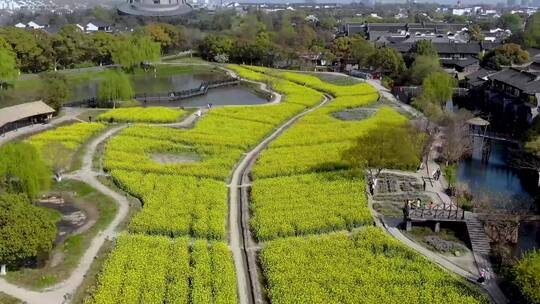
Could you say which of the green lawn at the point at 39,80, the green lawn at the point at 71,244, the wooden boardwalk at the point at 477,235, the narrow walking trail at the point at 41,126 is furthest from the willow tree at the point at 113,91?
the wooden boardwalk at the point at 477,235

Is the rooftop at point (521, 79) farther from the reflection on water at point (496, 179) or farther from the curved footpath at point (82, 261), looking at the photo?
the curved footpath at point (82, 261)

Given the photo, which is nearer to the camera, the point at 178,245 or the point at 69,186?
the point at 178,245

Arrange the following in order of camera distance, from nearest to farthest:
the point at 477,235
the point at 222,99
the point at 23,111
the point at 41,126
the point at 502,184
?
the point at 477,235
the point at 502,184
the point at 23,111
the point at 41,126
the point at 222,99

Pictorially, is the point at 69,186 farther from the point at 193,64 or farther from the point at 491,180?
the point at 193,64

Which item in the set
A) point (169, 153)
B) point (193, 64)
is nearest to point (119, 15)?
point (193, 64)

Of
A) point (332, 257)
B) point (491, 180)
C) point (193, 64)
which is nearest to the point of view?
point (332, 257)

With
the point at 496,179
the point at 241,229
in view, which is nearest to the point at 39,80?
the point at 241,229

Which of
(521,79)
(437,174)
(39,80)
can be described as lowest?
(437,174)

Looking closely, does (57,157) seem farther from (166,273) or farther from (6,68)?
(6,68)
